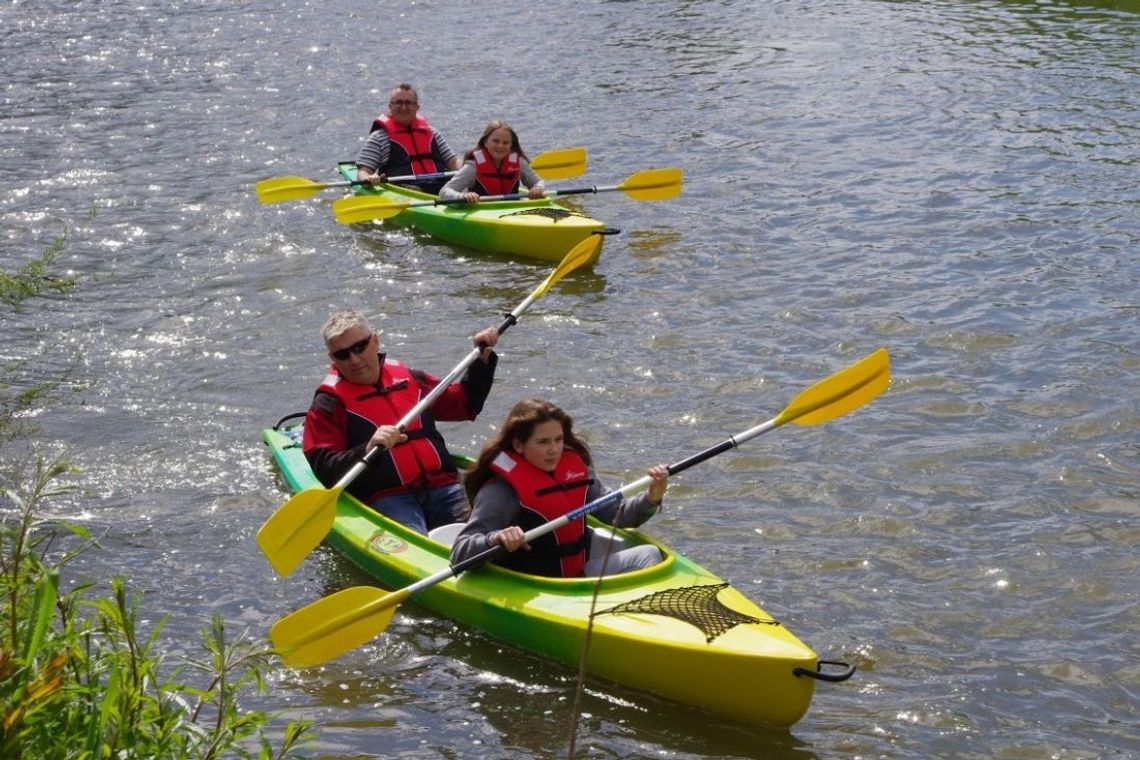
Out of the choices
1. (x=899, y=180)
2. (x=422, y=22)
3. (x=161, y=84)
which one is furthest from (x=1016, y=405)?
(x=422, y=22)

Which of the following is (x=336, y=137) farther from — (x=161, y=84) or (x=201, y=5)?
(x=201, y=5)

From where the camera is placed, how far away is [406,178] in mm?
10664

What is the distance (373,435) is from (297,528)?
605 mm

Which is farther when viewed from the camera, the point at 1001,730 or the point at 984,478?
the point at 984,478

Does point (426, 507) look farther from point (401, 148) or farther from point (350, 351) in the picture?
point (401, 148)

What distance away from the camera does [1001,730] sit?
4621 mm

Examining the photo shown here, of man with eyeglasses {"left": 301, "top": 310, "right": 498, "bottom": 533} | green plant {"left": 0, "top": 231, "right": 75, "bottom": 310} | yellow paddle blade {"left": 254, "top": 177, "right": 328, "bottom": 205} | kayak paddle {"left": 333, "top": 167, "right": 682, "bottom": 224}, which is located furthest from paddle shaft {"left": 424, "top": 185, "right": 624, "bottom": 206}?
man with eyeglasses {"left": 301, "top": 310, "right": 498, "bottom": 533}

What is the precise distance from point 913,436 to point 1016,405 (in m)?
0.69

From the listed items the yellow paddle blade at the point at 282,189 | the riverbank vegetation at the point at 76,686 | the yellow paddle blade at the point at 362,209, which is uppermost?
the riverbank vegetation at the point at 76,686

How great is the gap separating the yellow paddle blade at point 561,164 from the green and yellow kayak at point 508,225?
2.97 feet

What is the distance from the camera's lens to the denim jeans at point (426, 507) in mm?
5871

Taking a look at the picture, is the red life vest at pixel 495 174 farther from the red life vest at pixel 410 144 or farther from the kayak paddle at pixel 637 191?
the red life vest at pixel 410 144

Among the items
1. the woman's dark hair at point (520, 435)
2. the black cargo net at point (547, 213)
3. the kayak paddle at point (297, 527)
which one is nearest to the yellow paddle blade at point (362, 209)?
the black cargo net at point (547, 213)

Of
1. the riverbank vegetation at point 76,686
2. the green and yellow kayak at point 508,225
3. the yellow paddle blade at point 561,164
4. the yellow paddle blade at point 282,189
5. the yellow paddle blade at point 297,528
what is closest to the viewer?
the riverbank vegetation at point 76,686
